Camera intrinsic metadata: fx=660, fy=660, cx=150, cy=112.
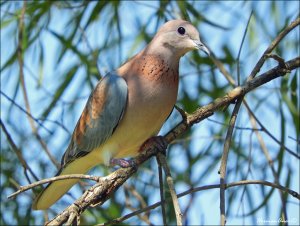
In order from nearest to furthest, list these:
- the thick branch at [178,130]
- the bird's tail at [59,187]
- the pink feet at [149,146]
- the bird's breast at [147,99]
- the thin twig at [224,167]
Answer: the thin twig at [224,167] < the thick branch at [178,130] < the pink feet at [149,146] < the bird's breast at [147,99] < the bird's tail at [59,187]

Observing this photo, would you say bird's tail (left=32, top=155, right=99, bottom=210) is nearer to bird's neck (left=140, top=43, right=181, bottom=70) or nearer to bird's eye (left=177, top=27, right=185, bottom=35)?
bird's neck (left=140, top=43, right=181, bottom=70)

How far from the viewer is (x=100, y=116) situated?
2490 millimetres

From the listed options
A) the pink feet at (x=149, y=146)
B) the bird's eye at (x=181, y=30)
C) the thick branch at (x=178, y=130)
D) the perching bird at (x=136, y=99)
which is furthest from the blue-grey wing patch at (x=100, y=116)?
the thick branch at (x=178, y=130)

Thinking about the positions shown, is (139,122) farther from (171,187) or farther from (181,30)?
(171,187)

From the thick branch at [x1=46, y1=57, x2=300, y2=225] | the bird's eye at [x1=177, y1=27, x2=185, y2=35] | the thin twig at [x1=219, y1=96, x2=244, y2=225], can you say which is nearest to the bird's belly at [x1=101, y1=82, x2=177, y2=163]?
the bird's eye at [x1=177, y1=27, x2=185, y2=35]

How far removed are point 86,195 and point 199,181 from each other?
1.02 meters

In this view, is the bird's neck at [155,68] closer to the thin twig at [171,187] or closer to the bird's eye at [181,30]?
the bird's eye at [181,30]

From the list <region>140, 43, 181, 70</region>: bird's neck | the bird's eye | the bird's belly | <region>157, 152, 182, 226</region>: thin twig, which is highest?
the bird's eye

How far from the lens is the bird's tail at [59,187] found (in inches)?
96.6

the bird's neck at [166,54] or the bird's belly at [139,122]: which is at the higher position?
the bird's neck at [166,54]

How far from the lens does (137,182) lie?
9.96ft

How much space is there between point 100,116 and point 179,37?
0.44 meters

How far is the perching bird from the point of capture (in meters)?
2.27

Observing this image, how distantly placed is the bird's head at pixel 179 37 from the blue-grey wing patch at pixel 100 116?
0.67 ft
